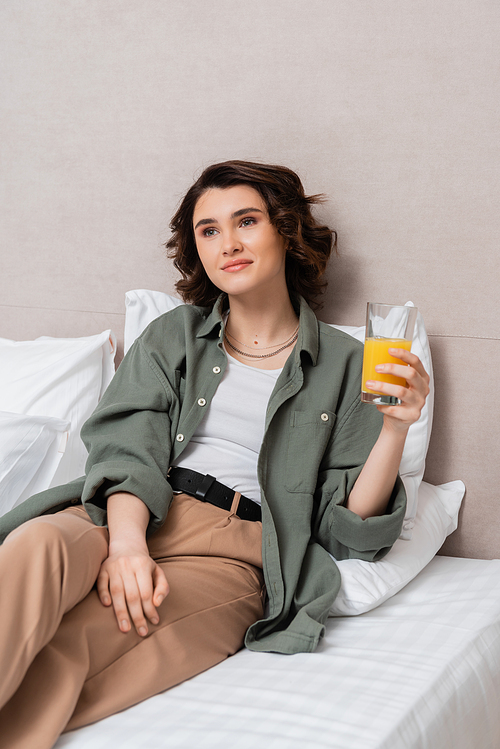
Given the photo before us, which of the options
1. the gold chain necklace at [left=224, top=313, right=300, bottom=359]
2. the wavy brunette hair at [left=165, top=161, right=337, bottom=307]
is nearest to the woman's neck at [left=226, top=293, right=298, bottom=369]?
the gold chain necklace at [left=224, top=313, right=300, bottom=359]

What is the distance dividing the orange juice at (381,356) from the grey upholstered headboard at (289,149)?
0.48 metres

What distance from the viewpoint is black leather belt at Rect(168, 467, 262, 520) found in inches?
45.1

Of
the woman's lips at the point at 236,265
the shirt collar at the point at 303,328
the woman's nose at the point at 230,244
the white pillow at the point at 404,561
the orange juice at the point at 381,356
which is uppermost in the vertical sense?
the woman's nose at the point at 230,244

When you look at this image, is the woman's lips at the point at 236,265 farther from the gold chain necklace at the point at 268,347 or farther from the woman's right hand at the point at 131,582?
the woman's right hand at the point at 131,582

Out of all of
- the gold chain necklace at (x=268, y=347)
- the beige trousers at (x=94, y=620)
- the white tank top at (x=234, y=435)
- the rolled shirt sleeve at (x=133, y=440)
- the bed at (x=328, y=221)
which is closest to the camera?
the beige trousers at (x=94, y=620)

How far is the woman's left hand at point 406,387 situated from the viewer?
2.99 ft

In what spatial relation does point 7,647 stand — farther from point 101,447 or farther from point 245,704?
point 101,447

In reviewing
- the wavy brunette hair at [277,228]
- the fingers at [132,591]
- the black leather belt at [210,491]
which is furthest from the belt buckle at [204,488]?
the wavy brunette hair at [277,228]

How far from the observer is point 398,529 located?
3.61 feet

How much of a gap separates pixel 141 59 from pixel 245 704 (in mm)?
1580

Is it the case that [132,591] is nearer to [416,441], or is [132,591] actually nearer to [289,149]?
[416,441]

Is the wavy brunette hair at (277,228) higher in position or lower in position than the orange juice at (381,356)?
higher

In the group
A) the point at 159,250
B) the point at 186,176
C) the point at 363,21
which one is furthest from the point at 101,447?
the point at 363,21

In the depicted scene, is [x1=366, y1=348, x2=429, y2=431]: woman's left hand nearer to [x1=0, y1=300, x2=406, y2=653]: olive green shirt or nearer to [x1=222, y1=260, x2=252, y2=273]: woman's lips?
[x1=0, y1=300, x2=406, y2=653]: olive green shirt
